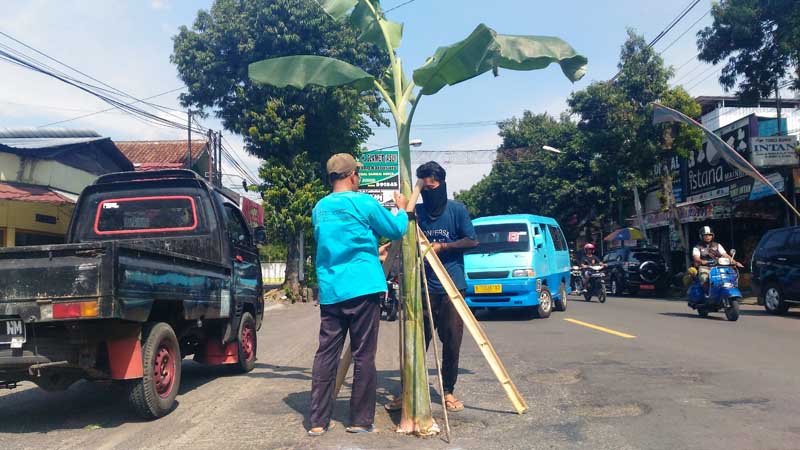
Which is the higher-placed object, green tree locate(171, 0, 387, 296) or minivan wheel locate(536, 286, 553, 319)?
green tree locate(171, 0, 387, 296)

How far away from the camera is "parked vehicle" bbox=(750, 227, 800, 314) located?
1277cm

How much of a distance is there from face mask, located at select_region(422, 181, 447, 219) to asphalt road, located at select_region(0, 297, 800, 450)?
1.54 metres

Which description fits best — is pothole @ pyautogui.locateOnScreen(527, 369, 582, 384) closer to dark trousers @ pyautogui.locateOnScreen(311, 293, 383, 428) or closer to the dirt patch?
the dirt patch

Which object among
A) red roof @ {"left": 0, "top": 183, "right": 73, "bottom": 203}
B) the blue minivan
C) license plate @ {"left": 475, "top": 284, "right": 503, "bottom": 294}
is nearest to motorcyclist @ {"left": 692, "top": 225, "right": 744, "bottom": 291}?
the blue minivan

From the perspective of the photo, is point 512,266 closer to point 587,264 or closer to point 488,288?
point 488,288

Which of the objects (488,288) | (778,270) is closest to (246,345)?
(488,288)

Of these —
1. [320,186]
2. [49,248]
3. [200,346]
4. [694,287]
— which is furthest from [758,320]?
[320,186]

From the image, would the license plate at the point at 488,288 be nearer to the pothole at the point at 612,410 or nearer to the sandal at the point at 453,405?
the pothole at the point at 612,410

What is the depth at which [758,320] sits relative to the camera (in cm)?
1216

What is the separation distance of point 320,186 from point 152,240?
1730 centimetres

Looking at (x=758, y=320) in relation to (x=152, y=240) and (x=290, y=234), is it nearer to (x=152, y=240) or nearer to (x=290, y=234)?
(x=152, y=240)

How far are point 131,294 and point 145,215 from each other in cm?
250

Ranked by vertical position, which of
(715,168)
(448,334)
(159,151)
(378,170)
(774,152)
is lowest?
(448,334)

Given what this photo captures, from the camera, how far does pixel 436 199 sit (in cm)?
517
